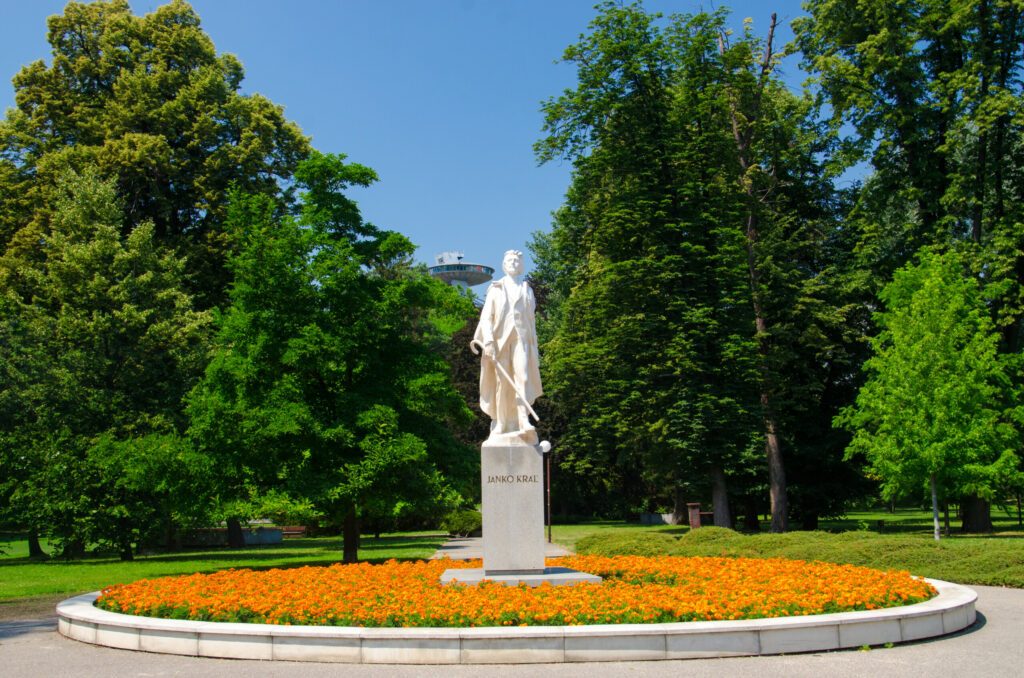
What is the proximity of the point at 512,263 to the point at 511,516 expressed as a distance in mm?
3819

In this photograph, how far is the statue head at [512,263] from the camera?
12828mm

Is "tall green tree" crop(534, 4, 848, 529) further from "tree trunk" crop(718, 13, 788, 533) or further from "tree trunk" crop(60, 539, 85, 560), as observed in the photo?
"tree trunk" crop(60, 539, 85, 560)

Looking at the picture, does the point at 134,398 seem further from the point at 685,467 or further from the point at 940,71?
the point at 940,71

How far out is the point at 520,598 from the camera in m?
9.36

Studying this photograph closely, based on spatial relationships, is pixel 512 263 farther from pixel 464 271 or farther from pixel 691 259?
pixel 464 271

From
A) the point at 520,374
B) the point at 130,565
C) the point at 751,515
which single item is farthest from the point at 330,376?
the point at 751,515

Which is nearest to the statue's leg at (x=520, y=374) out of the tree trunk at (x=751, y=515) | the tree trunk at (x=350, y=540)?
the tree trunk at (x=350, y=540)

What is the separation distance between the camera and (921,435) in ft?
71.5

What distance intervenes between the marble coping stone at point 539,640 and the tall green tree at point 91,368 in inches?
609

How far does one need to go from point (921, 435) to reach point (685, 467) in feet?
25.7

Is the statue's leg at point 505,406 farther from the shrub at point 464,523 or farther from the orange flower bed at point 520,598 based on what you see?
the shrub at point 464,523

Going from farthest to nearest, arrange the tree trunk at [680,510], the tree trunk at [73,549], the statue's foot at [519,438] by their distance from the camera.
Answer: the tree trunk at [680,510] < the tree trunk at [73,549] < the statue's foot at [519,438]

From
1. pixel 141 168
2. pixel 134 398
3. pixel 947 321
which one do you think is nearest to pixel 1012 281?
pixel 947 321

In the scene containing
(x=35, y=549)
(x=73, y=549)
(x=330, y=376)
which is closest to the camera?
(x=330, y=376)
